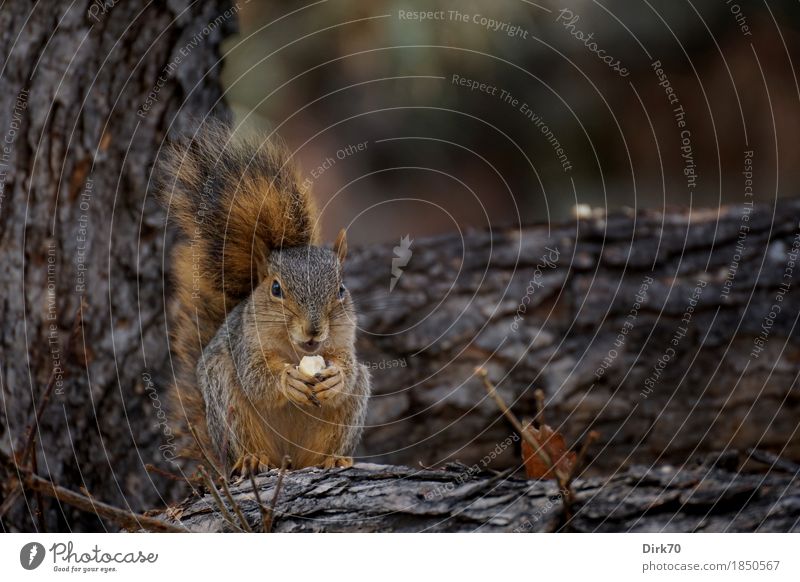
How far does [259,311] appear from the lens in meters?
1.24

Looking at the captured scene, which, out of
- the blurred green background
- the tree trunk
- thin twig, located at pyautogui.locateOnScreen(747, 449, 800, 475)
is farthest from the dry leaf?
the blurred green background

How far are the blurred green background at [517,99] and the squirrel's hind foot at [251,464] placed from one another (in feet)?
2.53

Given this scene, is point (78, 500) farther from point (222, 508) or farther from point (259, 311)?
point (259, 311)

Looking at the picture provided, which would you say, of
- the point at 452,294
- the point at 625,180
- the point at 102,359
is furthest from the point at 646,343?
the point at 625,180

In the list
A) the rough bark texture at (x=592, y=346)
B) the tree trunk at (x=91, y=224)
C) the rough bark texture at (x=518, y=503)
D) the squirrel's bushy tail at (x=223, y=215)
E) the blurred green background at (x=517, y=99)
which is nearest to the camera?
the rough bark texture at (x=518, y=503)

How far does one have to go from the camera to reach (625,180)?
11.2 feet

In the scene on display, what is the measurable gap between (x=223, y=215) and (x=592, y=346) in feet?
2.36

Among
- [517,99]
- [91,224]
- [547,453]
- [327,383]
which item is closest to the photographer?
[547,453]

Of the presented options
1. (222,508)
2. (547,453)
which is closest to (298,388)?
(222,508)

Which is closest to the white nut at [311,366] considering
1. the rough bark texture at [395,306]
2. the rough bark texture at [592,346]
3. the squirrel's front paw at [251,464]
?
the squirrel's front paw at [251,464]

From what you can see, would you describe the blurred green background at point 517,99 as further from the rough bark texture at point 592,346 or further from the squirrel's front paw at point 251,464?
the squirrel's front paw at point 251,464

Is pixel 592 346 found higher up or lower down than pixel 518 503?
higher up

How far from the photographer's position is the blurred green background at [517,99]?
2.08m

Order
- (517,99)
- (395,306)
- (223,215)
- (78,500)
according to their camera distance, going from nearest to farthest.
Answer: (78,500)
(223,215)
(395,306)
(517,99)
